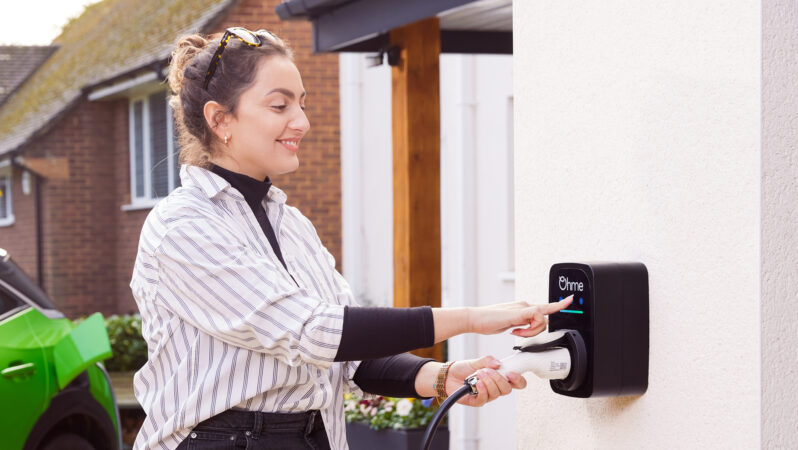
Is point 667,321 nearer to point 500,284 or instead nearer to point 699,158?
point 699,158

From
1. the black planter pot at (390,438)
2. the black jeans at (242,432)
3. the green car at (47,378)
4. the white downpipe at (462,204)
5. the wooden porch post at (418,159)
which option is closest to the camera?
the black jeans at (242,432)

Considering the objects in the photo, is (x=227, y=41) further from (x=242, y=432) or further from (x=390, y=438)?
(x=390, y=438)

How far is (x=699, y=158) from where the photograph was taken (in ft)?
5.70

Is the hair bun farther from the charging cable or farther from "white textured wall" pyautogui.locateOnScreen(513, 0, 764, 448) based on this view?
the charging cable

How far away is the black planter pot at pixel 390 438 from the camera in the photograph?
A: 5523 millimetres

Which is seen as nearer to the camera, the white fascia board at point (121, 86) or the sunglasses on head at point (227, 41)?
the sunglasses on head at point (227, 41)

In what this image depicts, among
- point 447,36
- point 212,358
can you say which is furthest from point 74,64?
point 212,358

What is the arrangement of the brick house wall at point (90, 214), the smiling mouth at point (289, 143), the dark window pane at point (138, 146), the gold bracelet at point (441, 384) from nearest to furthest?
1. the smiling mouth at point (289, 143)
2. the gold bracelet at point (441, 384)
3. the dark window pane at point (138, 146)
4. the brick house wall at point (90, 214)

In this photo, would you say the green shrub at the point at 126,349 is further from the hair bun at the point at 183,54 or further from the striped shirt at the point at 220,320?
the striped shirt at the point at 220,320

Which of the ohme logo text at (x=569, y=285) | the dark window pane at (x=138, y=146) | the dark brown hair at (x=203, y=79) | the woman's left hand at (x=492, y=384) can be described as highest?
the dark window pane at (x=138, y=146)

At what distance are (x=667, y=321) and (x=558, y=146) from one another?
0.44 m
